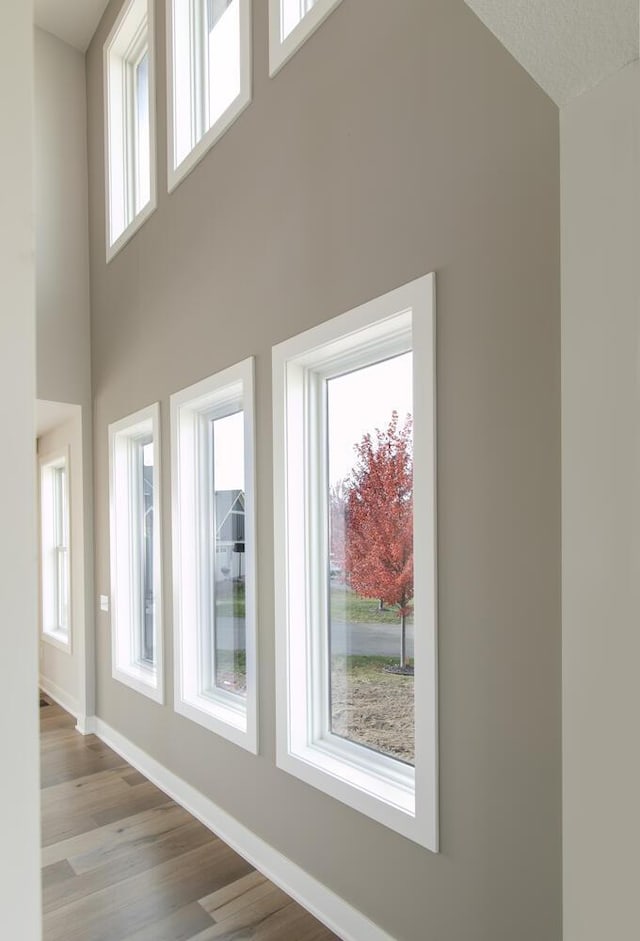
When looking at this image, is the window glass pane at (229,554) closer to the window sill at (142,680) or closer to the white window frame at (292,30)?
the window sill at (142,680)

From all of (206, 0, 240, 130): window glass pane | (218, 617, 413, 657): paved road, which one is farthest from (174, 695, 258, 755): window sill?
(206, 0, 240, 130): window glass pane

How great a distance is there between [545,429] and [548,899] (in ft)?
3.81

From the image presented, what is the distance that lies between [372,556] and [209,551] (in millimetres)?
1333

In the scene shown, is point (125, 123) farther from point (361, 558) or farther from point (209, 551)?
point (361, 558)

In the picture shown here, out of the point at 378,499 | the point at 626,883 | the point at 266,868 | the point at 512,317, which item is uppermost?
the point at 512,317

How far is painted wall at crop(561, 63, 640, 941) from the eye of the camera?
1043 mm

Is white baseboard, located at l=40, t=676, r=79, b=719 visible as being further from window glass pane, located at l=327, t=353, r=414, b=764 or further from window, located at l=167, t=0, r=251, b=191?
window, located at l=167, t=0, r=251, b=191

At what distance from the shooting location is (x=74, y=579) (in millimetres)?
4629

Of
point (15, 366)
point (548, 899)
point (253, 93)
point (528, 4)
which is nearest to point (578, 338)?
point (528, 4)

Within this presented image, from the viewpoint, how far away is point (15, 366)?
78cm

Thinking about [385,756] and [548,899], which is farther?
[385,756]

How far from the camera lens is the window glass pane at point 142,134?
→ 397 centimetres

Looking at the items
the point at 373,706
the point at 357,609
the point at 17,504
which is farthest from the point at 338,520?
the point at 17,504

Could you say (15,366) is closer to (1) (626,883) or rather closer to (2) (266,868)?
(1) (626,883)
